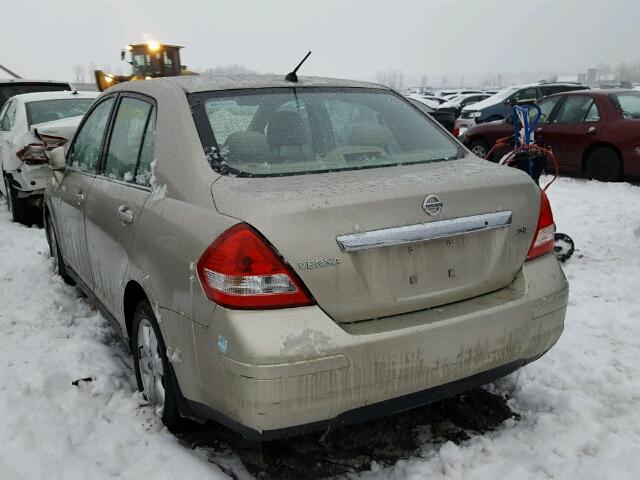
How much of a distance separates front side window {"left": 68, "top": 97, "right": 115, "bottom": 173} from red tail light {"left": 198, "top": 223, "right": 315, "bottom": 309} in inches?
76.2

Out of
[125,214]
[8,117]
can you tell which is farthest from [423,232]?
[8,117]

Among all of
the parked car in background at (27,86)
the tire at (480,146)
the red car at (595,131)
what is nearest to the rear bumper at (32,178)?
the parked car in background at (27,86)

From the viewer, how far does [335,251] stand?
2082 mm

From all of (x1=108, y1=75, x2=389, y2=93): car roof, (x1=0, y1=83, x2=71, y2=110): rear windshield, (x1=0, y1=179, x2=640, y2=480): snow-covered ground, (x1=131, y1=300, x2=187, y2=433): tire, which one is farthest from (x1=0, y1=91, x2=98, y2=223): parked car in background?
(x1=131, y1=300, x2=187, y2=433): tire

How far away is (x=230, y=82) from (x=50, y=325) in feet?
7.27

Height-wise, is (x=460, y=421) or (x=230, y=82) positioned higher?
(x=230, y=82)

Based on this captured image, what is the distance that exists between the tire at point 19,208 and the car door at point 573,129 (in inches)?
285

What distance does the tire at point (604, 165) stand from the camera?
8.62m

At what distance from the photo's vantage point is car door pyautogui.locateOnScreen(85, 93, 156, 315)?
2.84 meters

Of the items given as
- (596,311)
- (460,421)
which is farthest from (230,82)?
(596,311)

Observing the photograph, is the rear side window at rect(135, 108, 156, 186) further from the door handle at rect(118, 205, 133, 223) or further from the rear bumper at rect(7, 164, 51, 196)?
the rear bumper at rect(7, 164, 51, 196)

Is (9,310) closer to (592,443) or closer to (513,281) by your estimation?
(513,281)

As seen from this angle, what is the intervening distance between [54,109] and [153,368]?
21.0ft

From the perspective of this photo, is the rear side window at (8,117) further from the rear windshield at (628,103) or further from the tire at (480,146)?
the rear windshield at (628,103)
